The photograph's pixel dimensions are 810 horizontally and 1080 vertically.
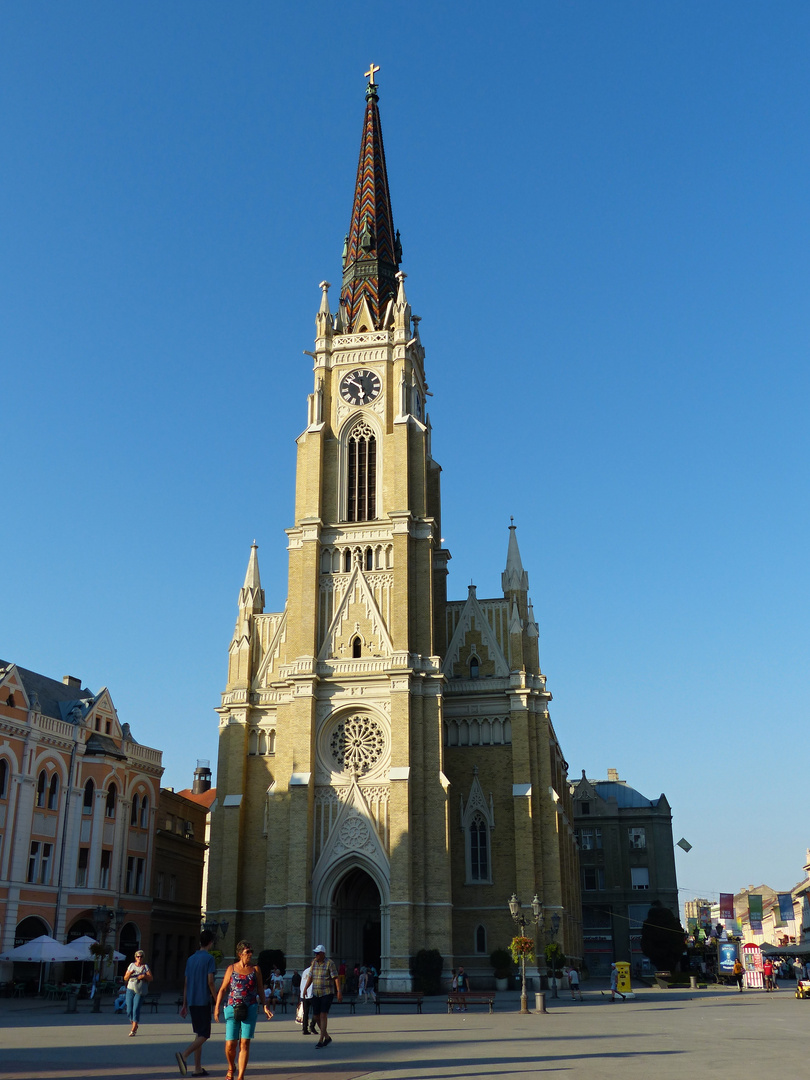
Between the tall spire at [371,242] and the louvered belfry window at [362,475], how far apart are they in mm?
7507

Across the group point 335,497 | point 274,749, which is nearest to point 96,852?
point 274,749

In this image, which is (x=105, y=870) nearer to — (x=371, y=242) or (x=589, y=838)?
(x=371, y=242)

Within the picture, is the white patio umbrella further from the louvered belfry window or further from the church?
the louvered belfry window

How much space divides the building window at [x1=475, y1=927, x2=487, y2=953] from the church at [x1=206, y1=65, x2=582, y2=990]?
0.22 ft

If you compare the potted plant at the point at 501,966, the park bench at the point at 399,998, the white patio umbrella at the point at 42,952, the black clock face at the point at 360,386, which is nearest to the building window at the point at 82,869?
the white patio umbrella at the point at 42,952

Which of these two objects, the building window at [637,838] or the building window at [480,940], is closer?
the building window at [480,940]

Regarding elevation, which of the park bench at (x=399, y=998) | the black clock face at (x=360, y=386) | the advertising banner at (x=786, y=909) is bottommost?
the park bench at (x=399, y=998)

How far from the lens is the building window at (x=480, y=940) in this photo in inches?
1989

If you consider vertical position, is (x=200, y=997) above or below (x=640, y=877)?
below

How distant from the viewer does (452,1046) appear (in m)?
19.7

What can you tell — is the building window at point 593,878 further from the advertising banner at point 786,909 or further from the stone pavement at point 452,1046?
the stone pavement at point 452,1046

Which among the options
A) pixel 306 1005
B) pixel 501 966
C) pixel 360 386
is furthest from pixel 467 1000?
pixel 360 386

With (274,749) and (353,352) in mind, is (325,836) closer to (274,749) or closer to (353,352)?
(274,749)

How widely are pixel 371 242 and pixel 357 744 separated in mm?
32313
